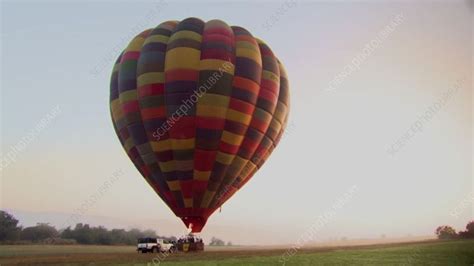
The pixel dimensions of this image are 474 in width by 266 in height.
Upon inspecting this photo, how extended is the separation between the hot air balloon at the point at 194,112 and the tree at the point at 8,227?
37.0m

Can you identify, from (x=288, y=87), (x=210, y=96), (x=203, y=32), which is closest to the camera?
(x=210, y=96)

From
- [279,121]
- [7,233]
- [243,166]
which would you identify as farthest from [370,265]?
[7,233]

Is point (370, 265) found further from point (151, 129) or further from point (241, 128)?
point (151, 129)

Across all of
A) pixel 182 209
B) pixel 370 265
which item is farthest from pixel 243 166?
pixel 370 265

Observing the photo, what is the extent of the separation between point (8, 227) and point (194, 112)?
45.0 metres

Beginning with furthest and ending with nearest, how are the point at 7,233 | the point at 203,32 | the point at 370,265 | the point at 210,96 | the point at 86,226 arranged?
the point at 86,226 → the point at 7,233 → the point at 203,32 → the point at 210,96 → the point at 370,265

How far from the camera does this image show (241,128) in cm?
3081

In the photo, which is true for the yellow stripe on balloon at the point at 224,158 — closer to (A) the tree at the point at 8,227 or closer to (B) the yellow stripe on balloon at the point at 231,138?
(B) the yellow stripe on balloon at the point at 231,138

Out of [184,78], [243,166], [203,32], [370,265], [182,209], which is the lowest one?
[370,265]

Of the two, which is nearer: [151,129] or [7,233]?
[151,129]

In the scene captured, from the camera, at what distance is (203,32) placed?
32344 millimetres

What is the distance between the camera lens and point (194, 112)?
2958 centimetres

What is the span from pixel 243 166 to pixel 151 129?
6.62 meters

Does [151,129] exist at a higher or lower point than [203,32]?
lower
